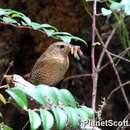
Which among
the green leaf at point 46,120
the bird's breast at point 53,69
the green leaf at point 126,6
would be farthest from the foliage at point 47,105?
the bird's breast at point 53,69

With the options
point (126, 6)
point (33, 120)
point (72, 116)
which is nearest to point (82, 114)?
point (72, 116)

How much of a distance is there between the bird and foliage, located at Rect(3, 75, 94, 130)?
1.35 ft

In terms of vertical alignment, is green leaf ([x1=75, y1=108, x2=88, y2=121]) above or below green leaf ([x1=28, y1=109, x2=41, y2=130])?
below

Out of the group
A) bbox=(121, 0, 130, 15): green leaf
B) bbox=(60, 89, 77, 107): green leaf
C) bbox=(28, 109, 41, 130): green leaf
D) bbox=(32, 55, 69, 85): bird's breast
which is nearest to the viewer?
bbox=(28, 109, 41, 130): green leaf

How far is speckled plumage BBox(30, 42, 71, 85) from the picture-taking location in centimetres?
133

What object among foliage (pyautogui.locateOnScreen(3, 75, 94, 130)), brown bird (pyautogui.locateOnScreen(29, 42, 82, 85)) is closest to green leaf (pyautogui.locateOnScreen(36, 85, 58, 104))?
foliage (pyautogui.locateOnScreen(3, 75, 94, 130))

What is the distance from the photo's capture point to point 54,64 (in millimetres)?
1339

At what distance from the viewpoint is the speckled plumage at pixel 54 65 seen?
1.33 metres

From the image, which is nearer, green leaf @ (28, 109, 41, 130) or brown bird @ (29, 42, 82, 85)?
green leaf @ (28, 109, 41, 130)

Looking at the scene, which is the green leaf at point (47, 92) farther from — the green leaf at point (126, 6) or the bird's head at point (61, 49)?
the bird's head at point (61, 49)

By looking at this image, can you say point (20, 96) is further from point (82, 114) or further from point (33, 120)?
point (82, 114)

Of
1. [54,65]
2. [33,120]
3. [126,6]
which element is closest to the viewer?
[33,120]

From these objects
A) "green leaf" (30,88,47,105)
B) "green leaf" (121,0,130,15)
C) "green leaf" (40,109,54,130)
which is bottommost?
"green leaf" (40,109,54,130)

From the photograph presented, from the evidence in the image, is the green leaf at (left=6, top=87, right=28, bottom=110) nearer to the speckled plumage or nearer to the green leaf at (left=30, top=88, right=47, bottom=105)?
the green leaf at (left=30, top=88, right=47, bottom=105)
